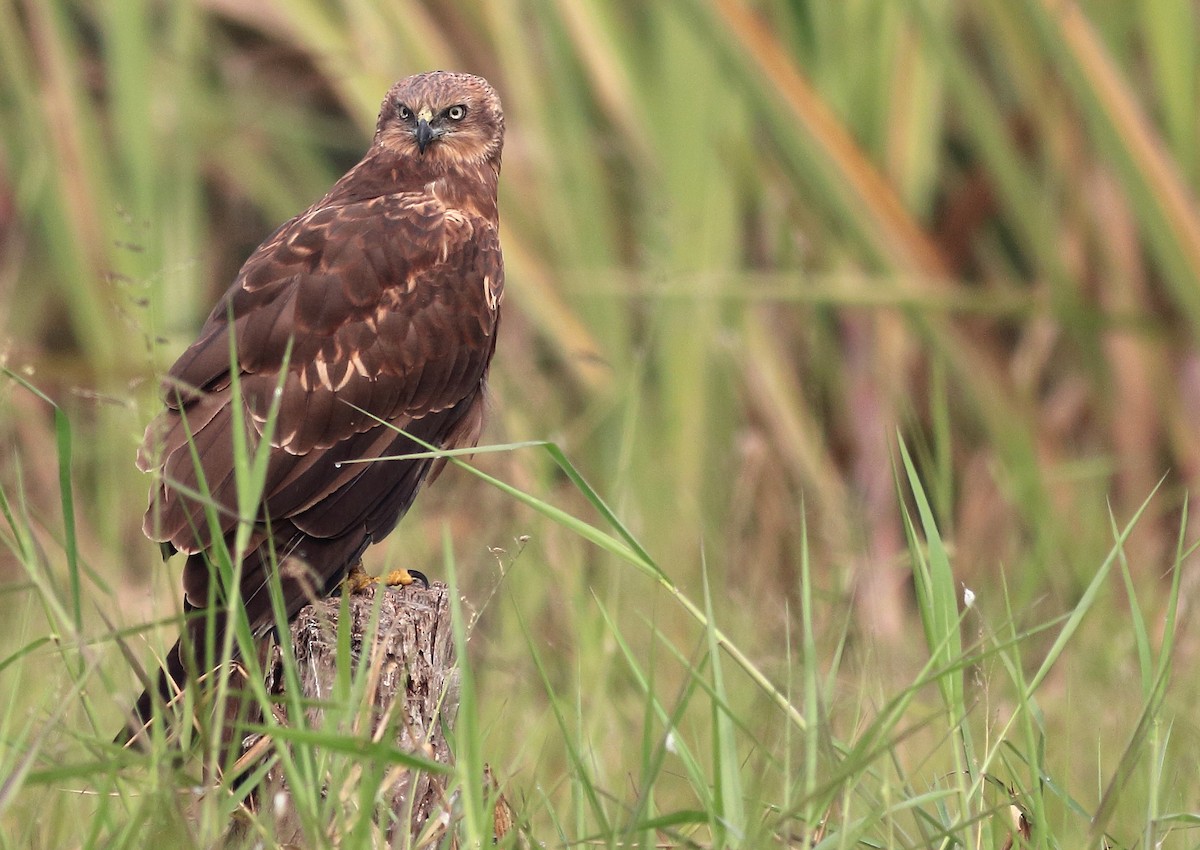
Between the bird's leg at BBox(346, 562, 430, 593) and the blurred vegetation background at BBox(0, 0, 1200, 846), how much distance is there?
80cm

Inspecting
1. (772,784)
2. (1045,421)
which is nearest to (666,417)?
(1045,421)

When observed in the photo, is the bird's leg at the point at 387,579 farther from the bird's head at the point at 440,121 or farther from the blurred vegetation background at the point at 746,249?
the bird's head at the point at 440,121

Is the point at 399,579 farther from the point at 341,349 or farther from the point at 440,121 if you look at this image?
the point at 440,121

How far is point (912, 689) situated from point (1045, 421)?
3654 mm

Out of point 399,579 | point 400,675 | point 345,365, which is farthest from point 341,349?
point 400,675

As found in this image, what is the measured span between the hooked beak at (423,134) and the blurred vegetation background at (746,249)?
729 mm

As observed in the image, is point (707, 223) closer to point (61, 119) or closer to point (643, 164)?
point (643, 164)

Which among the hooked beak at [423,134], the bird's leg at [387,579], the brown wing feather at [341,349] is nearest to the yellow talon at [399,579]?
the bird's leg at [387,579]

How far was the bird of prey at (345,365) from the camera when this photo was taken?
2840 millimetres

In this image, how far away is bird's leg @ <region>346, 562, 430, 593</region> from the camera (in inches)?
119

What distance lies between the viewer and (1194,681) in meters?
3.42

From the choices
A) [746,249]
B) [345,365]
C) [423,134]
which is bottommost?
[746,249]

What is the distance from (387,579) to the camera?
294 cm

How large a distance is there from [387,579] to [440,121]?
1.24 meters
